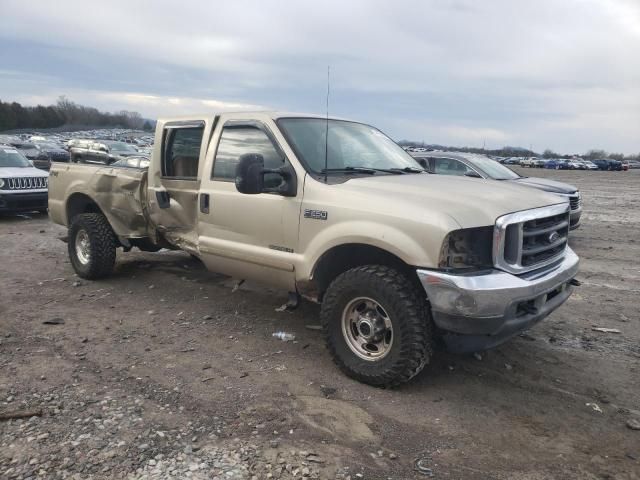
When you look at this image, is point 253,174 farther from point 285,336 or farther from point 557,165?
point 557,165

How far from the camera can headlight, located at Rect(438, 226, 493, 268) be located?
139 inches

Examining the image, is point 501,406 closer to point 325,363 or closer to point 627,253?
point 325,363

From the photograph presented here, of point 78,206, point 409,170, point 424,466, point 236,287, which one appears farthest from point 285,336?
point 78,206

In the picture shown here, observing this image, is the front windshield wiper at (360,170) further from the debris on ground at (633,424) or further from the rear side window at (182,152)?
the debris on ground at (633,424)

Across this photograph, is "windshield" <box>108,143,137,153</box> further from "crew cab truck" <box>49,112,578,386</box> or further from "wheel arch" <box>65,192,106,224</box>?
"crew cab truck" <box>49,112,578,386</box>

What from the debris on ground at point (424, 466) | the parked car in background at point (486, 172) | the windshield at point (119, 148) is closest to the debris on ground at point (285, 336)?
the debris on ground at point (424, 466)

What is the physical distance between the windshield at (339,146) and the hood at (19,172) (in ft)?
31.3

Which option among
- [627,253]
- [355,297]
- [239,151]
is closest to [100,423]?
[355,297]

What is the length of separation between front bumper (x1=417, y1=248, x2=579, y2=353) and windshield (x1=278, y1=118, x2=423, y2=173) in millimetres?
1500

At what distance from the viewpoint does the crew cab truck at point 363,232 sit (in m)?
3.54

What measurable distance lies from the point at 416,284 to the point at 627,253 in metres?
7.16

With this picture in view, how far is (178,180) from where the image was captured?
548 cm

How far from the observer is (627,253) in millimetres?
9188

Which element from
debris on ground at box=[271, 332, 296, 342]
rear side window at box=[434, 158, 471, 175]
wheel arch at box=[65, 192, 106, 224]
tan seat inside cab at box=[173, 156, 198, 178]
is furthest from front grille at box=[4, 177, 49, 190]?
debris on ground at box=[271, 332, 296, 342]
